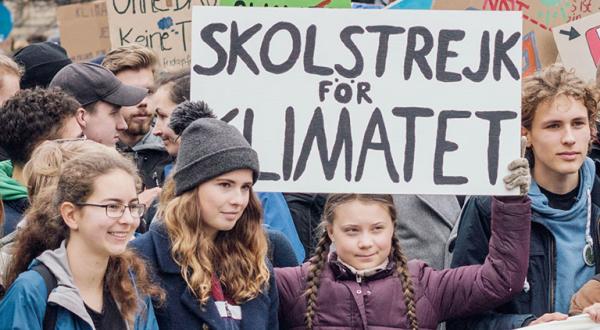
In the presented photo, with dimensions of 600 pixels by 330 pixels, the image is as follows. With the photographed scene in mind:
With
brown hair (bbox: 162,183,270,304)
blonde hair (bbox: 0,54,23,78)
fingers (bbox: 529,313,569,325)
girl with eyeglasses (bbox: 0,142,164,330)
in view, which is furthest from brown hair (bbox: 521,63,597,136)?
blonde hair (bbox: 0,54,23,78)

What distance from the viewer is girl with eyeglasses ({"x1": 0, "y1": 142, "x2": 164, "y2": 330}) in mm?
4344

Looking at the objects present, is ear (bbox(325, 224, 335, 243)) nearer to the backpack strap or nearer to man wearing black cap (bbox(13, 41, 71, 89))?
the backpack strap

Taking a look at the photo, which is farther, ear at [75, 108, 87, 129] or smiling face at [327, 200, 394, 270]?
ear at [75, 108, 87, 129]

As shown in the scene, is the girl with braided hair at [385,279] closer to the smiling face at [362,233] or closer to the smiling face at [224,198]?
the smiling face at [362,233]

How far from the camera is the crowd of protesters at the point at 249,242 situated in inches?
174

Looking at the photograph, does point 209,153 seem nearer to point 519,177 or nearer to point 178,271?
point 178,271

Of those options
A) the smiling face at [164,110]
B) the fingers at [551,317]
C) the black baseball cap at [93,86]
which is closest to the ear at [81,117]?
the black baseball cap at [93,86]

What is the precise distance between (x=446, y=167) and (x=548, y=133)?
1.87 feet

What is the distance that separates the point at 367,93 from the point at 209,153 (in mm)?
646

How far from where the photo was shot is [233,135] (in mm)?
4633

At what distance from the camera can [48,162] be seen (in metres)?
4.92

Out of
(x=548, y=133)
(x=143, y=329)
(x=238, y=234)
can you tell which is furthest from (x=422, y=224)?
(x=143, y=329)

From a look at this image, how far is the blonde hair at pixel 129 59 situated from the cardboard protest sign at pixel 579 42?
7.34 ft

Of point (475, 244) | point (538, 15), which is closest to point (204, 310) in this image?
point (475, 244)
